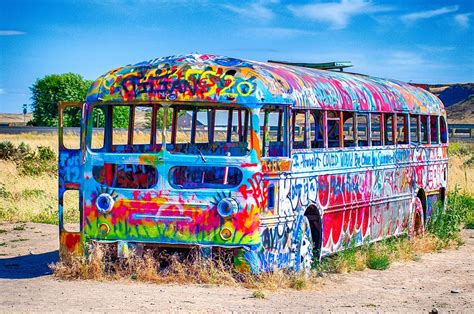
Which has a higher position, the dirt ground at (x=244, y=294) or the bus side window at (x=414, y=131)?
the bus side window at (x=414, y=131)

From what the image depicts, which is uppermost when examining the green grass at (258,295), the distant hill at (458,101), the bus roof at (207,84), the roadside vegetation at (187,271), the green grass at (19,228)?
the distant hill at (458,101)

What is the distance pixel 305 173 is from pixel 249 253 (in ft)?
5.08

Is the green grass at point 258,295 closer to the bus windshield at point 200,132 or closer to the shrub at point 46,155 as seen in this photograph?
the bus windshield at point 200,132

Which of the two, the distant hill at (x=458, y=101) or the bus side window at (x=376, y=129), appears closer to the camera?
the bus side window at (x=376, y=129)

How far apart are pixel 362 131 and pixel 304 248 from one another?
4995 mm

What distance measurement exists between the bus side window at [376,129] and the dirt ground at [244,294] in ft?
7.39

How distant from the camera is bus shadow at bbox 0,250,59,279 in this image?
41.4ft

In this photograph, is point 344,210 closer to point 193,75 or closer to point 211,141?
point 211,141

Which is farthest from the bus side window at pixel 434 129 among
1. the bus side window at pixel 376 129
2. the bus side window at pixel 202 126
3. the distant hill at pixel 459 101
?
the distant hill at pixel 459 101

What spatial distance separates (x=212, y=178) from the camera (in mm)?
13305

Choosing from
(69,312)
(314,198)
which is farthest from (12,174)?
(69,312)

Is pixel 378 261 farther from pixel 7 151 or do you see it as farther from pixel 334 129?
pixel 7 151

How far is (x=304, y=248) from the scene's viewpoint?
12.4 m

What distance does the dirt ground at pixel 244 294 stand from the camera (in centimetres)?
1018
